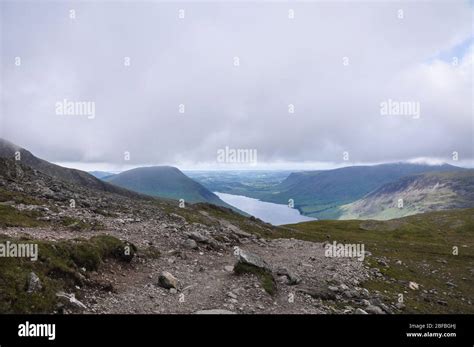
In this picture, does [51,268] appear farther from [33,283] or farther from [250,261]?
[250,261]

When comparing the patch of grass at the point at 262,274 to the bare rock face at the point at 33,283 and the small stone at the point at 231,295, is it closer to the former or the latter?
the small stone at the point at 231,295

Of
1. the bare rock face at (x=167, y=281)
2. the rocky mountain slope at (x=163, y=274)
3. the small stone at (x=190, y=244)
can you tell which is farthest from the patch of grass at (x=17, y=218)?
the bare rock face at (x=167, y=281)

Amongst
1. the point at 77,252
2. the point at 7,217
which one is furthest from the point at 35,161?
the point at 77,252

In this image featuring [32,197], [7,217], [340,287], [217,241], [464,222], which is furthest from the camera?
[464,222]

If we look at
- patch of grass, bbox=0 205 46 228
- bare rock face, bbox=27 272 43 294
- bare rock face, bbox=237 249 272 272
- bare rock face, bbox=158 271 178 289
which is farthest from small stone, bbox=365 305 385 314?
patch of grass, bbox=0 205 46 228

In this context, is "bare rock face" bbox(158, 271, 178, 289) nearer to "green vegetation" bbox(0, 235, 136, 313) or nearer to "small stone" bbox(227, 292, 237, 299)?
"small stone" bbox(227, 292, 237, 299)
